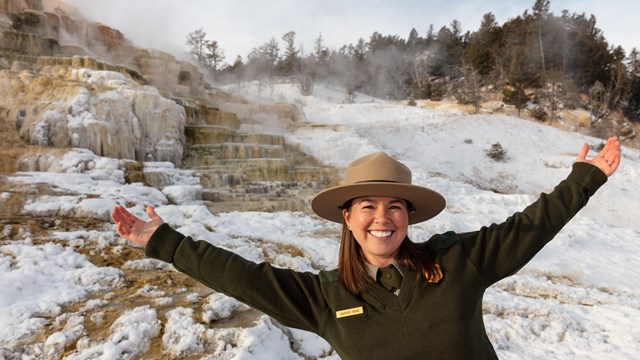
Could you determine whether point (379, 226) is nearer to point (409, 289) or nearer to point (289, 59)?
point (409, 289)

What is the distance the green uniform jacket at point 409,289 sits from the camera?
53.1 inches

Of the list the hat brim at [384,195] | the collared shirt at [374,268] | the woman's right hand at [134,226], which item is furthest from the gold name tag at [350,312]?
the woman's right hand at [134,226]

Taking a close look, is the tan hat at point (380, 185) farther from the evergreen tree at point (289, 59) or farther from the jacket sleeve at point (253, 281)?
the evergreen tree at point (289, 59)

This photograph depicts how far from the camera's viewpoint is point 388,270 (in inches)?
58.7

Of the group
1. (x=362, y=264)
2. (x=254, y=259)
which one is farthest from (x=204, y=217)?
(x=362, y=264)

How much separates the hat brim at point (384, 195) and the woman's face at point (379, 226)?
0.04 metres

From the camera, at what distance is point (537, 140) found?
19500mm

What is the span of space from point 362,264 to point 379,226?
7.4 inches

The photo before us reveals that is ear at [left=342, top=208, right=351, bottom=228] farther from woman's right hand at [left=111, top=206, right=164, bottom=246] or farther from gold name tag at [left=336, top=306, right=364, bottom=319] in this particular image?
woman's right hand at [left=111, top=206, right=164, bottom=246]

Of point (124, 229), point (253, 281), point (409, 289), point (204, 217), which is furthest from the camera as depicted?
point (204, 217)

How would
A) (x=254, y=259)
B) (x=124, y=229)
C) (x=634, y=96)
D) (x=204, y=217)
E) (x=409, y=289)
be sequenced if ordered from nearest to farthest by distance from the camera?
(x=409, y=289), (x=124, y=229), (x=254, y=259), (x=204, y=217), (x=634, y=96)

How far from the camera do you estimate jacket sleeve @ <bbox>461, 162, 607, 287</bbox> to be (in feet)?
5.10

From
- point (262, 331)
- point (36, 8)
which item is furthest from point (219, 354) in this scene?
point (36, 8)

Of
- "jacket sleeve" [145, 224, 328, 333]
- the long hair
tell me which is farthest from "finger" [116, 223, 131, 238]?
the long hair
